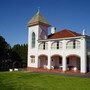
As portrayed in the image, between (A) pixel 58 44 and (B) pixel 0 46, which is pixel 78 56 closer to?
(A) pixel 58 44

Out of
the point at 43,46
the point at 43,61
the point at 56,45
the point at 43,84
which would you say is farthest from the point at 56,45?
the point at 43,84

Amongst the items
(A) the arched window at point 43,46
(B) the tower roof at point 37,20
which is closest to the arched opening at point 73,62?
(A) the arched window at point 43,46

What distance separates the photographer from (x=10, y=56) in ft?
200

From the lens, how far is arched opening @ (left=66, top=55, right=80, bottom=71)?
41.3m

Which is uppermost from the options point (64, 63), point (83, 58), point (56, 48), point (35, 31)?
point (35, 31)

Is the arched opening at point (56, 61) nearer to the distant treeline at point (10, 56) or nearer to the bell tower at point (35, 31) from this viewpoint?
the bell tower at point (35, 31)

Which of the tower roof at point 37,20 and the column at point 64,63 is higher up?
the tower roof at point 37,20

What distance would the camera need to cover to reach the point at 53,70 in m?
42.0

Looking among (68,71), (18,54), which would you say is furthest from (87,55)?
(18,54)

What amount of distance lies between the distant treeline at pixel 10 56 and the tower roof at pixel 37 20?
13.4 metres

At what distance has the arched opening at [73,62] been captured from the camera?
136 feet

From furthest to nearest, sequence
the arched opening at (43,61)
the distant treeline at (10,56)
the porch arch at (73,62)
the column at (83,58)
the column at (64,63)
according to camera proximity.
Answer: the distant treeline at (10,56), the arched opening at (43,61), the porch arch at (73,62), the column at (64,63), the column at (83,58)

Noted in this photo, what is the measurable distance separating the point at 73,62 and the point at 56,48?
4.30 metres

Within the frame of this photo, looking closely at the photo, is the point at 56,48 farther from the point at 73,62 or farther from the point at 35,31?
the point at 35,31
